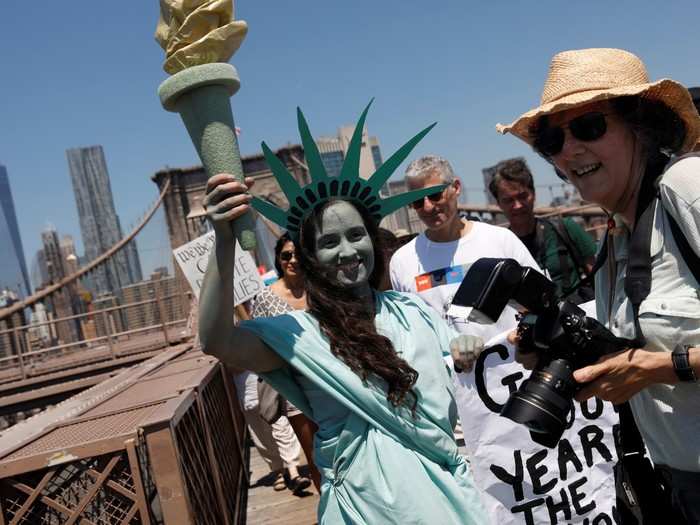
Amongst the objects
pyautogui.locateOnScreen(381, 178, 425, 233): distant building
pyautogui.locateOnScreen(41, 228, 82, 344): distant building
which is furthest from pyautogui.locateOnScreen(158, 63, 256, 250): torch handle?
pyautogui.locateOnScreen(41, 228, 82, 344): distant building

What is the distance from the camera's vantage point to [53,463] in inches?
84.7

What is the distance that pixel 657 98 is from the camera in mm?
1720

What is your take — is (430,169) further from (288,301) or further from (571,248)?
(288,301)

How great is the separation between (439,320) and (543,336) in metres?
0.55

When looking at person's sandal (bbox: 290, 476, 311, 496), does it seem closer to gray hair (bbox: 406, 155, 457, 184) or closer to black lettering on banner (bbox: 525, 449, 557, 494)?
black lettering on banner (bbox: 525, 449, 557, 494)

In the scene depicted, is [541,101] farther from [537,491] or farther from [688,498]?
[537,491]

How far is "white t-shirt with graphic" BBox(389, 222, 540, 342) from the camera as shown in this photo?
3133mm

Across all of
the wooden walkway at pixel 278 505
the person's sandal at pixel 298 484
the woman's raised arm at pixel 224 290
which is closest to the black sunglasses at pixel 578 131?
the woman's raised arm at pixel 224 290

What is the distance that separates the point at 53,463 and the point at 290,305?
2093mm

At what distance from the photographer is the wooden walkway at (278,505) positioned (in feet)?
14.3

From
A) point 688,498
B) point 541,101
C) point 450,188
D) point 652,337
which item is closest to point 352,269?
point 541,101

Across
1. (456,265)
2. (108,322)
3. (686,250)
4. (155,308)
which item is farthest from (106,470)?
(155,308)

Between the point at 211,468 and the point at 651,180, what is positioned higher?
the point at 651,180

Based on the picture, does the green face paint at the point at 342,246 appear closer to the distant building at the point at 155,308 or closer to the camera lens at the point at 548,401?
Answer: the camera lens at the point at 548,401
